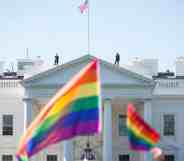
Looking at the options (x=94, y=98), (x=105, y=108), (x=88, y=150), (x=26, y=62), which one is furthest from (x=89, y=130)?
(x=26, y=62)

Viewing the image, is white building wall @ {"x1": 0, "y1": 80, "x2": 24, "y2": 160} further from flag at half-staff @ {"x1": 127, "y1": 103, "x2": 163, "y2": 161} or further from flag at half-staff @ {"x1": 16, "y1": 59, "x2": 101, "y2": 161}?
flag at half-staff @ {"x1": 16, "y1": 59, "x2": 101, "y2": 161}

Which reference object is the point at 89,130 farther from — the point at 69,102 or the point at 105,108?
the point at 105,108

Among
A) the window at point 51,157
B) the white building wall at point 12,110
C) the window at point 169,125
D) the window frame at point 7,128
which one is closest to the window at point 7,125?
the window frame at point 7,128

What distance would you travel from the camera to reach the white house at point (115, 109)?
40.4m

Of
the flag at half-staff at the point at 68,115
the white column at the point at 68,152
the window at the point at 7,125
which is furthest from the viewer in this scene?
the window at the point at 7,125

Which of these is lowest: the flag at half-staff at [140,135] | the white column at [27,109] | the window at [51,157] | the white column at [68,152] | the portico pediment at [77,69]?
the window at [51,157]

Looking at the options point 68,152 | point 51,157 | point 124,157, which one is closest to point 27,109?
point 68,152

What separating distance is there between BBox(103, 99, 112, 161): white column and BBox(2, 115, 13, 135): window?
6.36 m

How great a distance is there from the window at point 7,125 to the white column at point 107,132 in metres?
6.36

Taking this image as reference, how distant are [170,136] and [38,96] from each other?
29.8 ft

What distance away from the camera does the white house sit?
40375 mm

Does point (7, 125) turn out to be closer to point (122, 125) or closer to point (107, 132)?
point (107, 132)

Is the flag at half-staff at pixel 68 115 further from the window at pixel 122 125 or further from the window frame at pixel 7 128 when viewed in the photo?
the window at pixel 122 125

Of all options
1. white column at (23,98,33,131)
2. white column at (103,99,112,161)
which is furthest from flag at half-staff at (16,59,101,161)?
white column at (23,98,33,131)
